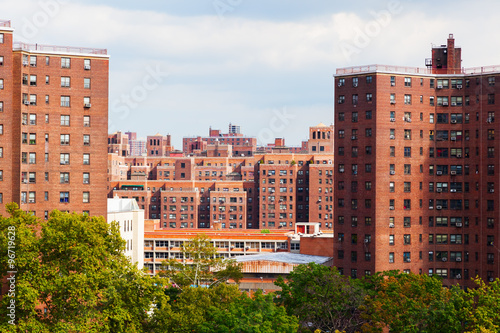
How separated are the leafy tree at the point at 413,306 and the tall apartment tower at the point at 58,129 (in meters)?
47.9

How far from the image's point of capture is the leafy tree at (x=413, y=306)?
85.9m

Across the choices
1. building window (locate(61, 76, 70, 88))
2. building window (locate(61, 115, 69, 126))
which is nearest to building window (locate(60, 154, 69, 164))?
building window (locate(61, 115, 69, 126))

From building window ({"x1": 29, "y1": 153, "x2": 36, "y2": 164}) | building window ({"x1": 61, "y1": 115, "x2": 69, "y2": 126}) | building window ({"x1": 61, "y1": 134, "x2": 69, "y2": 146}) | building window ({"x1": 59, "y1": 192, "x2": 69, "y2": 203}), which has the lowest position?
building window ({"x1": 59, "y1": 192, "x2": 69, "y2": 203})

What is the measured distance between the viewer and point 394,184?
135m

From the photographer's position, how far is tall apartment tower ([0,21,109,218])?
117 m

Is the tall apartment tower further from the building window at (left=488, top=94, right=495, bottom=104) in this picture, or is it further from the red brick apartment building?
the building window at (left=488, top=94, right=495, bottom=104)

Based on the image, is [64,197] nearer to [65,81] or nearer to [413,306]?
[65,81]

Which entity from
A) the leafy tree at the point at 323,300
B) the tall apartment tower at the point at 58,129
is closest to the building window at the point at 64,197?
the tall apartment tower at the point at 58,129

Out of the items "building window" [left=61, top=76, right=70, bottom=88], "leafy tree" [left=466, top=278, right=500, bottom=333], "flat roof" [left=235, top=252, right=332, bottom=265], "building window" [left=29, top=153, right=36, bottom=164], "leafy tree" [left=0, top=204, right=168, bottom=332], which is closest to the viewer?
"leafy tree" [left=466, top=278, right=500, bottom=333]

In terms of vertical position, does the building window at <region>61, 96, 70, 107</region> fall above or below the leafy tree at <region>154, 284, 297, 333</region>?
above

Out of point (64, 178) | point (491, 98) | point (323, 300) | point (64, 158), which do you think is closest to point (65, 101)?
point (64, 158)

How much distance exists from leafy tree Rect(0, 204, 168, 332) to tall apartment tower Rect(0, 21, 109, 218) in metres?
30.4

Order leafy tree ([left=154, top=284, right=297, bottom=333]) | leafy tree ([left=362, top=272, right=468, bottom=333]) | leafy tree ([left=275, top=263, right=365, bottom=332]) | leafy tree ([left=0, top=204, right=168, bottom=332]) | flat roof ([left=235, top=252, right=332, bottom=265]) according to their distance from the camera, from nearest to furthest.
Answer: leafy tree ([left=154, top=284, right=297, bottom=333]) → leafy tree ([left=0, top=204, right=168, bottom=332]) → leafy tree ([left=362, top=272, right=468, bottom=333]) → leafy tree ([left=275, top=263, right=365, bottom=332]) → flat roof ([left=235, top=252, right=332, bottom=265])

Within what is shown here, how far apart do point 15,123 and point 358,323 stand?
59550 millimetres
